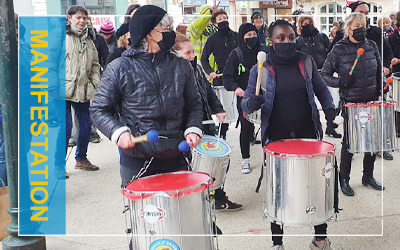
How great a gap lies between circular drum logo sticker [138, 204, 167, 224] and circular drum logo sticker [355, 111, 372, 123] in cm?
231

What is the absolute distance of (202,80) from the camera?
11.8ft

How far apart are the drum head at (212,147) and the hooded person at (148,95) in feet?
3.13

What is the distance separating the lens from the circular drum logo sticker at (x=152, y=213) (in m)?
2.06

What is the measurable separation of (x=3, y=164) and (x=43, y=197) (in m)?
0.61

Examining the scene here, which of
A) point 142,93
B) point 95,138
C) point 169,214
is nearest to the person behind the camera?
point 169,214

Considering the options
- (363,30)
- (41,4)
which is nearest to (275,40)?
(363,30)

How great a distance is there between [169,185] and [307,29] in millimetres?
4272

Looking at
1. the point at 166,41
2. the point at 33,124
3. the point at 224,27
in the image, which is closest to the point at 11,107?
the point at 33,124

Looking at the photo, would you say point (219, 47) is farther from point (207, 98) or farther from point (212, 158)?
point (212, 158)

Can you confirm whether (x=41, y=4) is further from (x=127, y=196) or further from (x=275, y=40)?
(x=127, y=196)

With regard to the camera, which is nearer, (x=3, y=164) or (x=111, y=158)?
(x=3, y=164)

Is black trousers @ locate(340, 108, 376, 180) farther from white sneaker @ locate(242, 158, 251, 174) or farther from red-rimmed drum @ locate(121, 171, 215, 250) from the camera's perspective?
red-rimmed drum @ locate(121, 171, 215, 250)

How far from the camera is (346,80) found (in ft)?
13.3

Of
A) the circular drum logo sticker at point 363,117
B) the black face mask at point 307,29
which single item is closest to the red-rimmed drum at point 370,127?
the circular drum logo sticker at point 363,117
